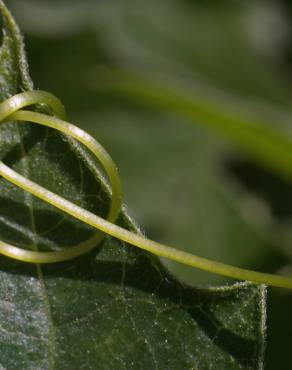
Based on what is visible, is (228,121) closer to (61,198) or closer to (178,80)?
(178,80)

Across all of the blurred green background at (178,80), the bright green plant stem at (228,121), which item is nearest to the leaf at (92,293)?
the bright green plant stem at (228,121)

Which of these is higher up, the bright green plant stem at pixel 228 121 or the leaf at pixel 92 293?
the leaf at pixel 92 293

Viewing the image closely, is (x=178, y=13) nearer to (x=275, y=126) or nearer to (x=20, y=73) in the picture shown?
(x=275, y=126)

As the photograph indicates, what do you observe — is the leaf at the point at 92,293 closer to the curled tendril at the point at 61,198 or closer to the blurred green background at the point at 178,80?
the curled tendril at the point at 61,198

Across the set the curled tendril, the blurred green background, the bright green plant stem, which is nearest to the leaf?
the curled tendril

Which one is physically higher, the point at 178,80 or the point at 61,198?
the point at 61,198

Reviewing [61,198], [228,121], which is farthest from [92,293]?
[228,121]
